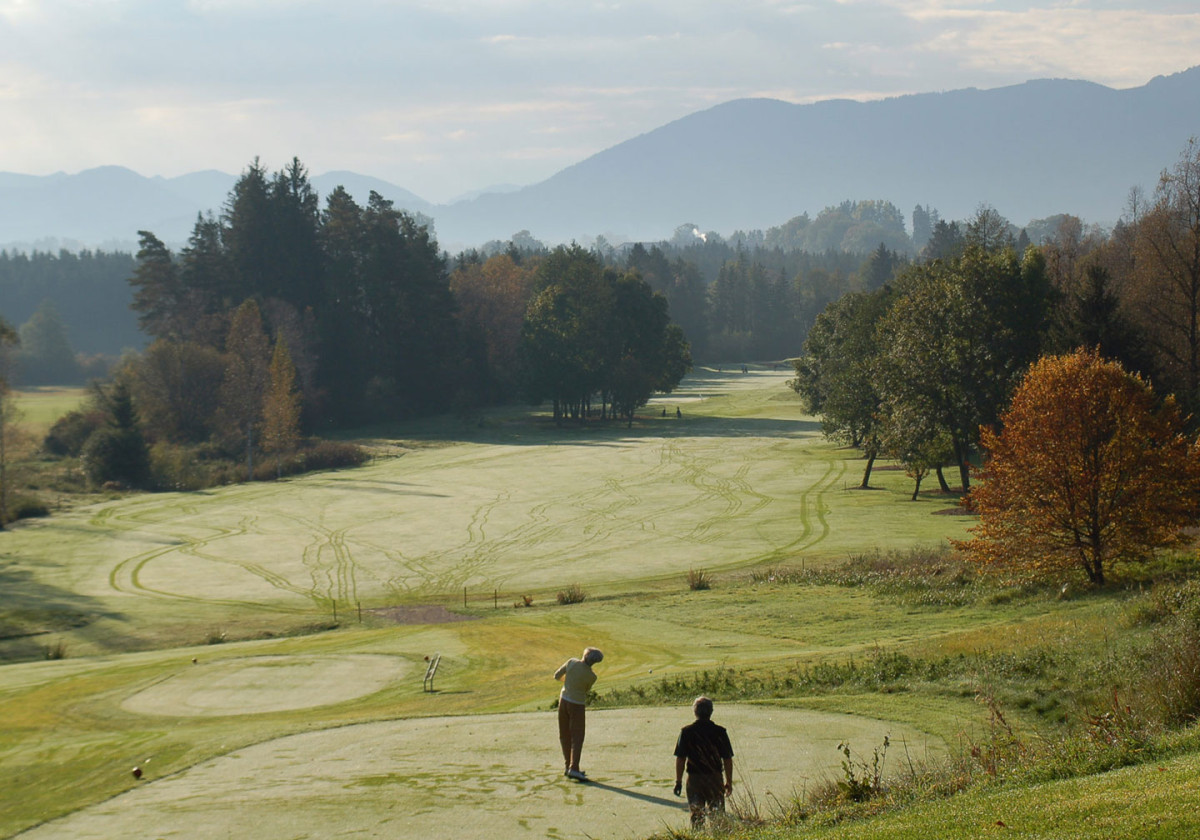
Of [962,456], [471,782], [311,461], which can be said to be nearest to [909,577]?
[471,782]

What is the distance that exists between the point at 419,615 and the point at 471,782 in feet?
72.8

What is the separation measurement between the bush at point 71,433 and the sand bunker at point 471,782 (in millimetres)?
85704

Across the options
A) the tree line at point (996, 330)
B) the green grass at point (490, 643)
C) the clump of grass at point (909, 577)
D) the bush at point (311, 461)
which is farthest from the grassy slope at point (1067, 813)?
the bush at point (311, 461)

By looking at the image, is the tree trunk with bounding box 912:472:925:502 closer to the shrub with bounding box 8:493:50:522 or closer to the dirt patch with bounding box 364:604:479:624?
the dirt patch with bounding box 364:604:479:624

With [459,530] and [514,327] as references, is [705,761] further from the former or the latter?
[514,327]

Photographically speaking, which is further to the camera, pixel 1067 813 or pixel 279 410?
pixel 279 410

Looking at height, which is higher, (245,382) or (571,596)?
(245,382)

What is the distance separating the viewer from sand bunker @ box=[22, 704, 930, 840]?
14109 millimetres

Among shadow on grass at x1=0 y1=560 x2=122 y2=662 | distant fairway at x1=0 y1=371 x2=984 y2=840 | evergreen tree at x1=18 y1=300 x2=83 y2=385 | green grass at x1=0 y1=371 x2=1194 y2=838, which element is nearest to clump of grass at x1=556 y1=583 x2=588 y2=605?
distant fairway at x1=0 y1=371 x2=984 y2=840

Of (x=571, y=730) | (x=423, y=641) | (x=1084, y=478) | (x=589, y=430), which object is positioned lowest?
(x=423, y=641)

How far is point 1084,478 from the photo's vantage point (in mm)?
28469

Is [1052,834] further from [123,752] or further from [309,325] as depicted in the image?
[309,325]

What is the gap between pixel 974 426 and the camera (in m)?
53.7

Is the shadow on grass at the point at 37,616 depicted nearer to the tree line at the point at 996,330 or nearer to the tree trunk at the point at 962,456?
the tree line at the point at 996,330
